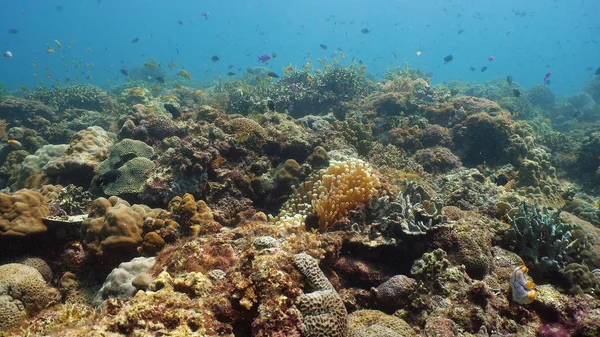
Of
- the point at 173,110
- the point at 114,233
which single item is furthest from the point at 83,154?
the point at 114,233

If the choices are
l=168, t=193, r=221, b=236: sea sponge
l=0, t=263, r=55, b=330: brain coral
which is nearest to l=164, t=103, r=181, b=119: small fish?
l=168, t=193, r=221, b=236: sea sponge

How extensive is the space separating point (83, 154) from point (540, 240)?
10.3m

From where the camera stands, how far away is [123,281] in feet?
12.3

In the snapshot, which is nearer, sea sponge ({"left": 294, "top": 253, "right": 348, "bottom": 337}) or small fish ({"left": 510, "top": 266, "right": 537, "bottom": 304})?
sea sponge ({"left": 294, "top": 253, "right": 348, "bottom": 337})

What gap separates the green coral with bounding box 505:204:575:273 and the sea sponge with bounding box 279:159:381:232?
235 centimetres

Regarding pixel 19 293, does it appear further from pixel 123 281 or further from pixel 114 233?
pixel 123 281

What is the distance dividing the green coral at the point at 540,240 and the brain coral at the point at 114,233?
5991mm

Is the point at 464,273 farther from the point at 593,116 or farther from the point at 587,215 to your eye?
the point at 593,116

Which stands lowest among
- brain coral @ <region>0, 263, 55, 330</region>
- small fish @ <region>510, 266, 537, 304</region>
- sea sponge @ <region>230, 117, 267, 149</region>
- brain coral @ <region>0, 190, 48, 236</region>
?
brain coral @ <region>0, 263, 55, 330</region>

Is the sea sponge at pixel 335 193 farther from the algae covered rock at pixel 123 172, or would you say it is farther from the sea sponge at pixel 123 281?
the algae covered rock at pixel 123 172

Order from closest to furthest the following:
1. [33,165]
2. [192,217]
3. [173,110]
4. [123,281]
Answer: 1. [123,281]
2. [192,217]
3. [33,165]
4. [173,110]

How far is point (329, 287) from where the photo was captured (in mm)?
3053

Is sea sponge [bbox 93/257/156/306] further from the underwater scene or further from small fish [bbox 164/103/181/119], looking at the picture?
small fish [bbox 164/103/181/119]

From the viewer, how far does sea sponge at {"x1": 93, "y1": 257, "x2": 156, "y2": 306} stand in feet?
11.9
